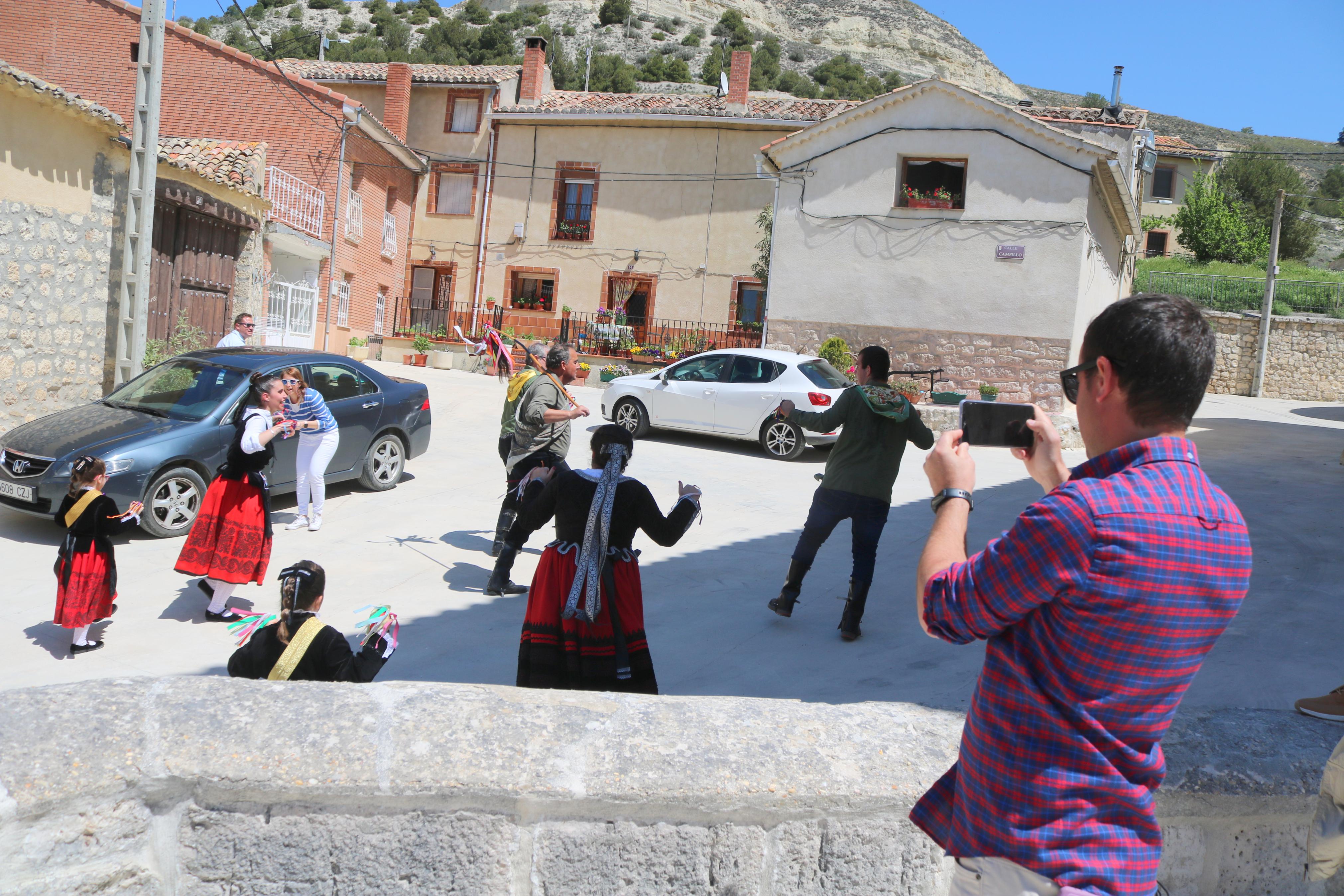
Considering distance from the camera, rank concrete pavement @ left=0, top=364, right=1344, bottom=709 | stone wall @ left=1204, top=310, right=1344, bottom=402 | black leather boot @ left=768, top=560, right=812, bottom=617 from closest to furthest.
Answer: concrete pavement @ left=0, top=364, right=1344, bottom=709
black leather boot @ left=768, top=560, right=812, bottom=617
stone wall @ left=1204, top=310, right=1344, bottom=402

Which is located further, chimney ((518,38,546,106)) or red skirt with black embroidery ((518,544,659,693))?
chimney ((518,38,546,106))

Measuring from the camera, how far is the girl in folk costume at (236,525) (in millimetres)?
6188

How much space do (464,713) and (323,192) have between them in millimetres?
23683

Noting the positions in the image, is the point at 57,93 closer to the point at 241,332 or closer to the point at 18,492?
the point at 241,332

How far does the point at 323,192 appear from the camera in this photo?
76.1 feet

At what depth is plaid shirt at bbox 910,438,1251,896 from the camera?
1.39 meters

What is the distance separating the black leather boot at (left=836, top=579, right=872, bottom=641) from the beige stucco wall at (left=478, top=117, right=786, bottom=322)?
67.0ft

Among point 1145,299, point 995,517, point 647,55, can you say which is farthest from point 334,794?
point 647,55

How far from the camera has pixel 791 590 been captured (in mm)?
6062

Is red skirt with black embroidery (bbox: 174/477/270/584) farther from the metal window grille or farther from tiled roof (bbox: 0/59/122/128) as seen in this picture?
the metal window grille

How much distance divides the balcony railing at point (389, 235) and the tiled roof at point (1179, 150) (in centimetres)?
3201

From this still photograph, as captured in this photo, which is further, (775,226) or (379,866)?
(775,226)

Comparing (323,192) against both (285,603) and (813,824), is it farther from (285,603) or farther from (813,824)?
(813,824)

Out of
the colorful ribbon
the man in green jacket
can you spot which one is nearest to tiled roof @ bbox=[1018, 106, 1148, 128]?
the man in green jacket
